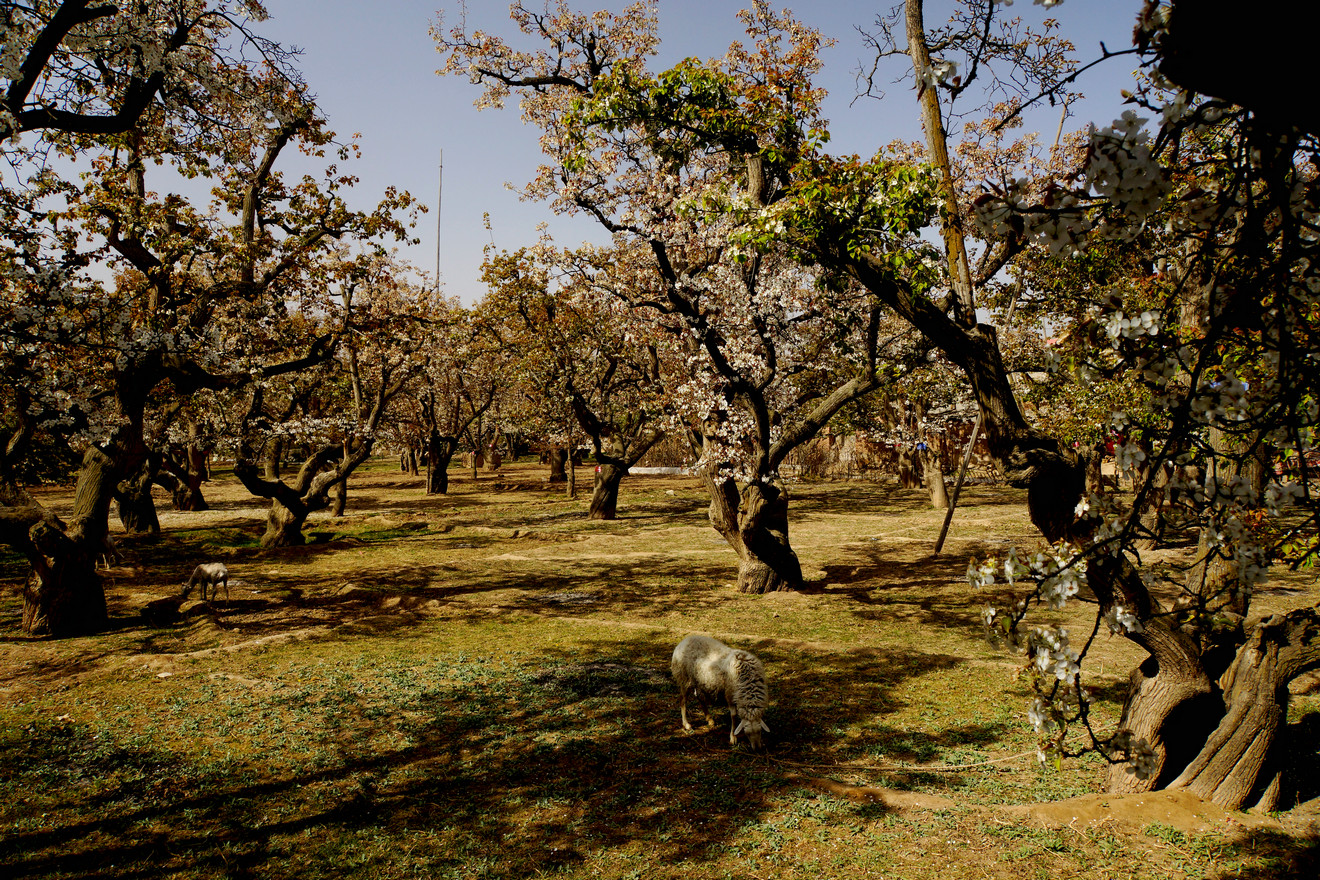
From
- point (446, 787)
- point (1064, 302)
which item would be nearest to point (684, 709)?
point (446, 787)

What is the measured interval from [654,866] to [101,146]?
38.9ft

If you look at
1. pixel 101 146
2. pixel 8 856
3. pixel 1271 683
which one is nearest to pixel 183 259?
pixel 101 146

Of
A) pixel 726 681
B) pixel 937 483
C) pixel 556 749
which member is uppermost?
pixel 937 483

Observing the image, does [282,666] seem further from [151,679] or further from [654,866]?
[654,866]

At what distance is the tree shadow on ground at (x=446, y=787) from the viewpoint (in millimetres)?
4793

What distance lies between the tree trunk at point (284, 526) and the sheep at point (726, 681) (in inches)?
630

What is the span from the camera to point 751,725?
6.57m

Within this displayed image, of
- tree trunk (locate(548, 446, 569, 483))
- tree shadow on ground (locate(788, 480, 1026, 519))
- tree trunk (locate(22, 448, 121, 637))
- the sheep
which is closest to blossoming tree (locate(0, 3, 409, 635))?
tree trunk (locate(22, 448, 121, 637))

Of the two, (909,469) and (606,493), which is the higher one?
(909,469)

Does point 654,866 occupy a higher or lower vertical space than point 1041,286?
lower

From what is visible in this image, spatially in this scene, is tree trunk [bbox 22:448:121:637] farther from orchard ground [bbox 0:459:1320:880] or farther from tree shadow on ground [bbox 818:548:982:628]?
tree shadow on ground [bbox 818:548:982:628]

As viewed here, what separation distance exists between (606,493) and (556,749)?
18672 millimetres

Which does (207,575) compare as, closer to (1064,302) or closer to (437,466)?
(1064,302)

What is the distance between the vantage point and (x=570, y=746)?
664 centimetres
